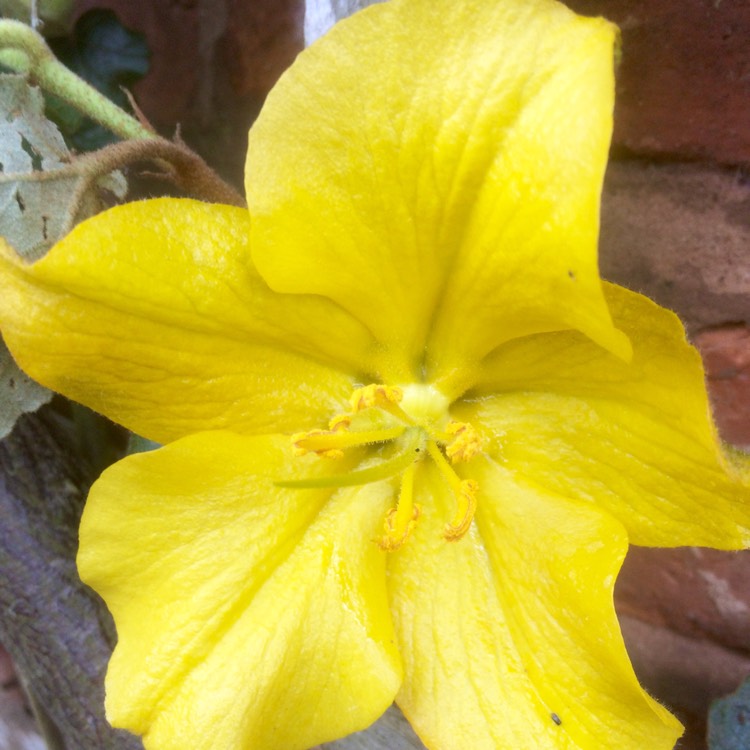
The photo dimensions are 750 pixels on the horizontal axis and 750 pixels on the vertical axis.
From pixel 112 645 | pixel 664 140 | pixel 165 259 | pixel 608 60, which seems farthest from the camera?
pixel 112 645

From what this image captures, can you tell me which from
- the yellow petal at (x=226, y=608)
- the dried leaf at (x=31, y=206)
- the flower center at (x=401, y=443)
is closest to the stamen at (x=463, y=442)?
the flower center at (x=401, y=443)

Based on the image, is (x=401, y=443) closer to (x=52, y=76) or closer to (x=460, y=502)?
(x=460, y=502)

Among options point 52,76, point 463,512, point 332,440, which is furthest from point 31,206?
point 463,512

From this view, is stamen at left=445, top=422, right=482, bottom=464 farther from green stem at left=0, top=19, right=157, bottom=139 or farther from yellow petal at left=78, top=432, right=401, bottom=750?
green stem at left=0, top=19, right=157, bottom=139

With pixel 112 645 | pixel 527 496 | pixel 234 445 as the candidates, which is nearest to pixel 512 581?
pixel 527 496

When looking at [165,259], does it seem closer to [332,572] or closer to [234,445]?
[234,445]

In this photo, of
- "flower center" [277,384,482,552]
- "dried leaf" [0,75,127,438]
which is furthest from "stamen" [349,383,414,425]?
"dried leaf" [0,75,127,438]
